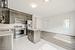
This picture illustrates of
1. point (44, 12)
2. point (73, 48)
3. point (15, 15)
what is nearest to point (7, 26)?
point (15, 15)

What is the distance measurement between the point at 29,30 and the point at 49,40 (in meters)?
0.34

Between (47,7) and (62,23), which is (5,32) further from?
(62,23)

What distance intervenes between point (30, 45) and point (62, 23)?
0.56m

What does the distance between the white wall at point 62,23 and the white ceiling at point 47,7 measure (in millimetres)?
72

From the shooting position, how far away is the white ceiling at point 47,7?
0.84m

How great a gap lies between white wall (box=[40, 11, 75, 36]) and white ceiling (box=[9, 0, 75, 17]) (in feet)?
0.23

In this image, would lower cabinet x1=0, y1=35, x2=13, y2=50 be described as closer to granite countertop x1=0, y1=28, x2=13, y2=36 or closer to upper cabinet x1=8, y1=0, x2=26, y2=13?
granite countertop x1=0, y1=28, x2=13, y2=36

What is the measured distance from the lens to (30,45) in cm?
87

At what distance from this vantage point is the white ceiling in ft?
2.77

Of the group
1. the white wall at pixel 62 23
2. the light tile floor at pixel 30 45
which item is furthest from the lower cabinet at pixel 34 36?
the white wall at pixel 62 23

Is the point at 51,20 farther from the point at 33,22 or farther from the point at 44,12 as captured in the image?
the point at 33,22

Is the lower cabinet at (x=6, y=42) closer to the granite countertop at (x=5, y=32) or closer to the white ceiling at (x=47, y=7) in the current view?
the granite countertop at (x=5, y=32)

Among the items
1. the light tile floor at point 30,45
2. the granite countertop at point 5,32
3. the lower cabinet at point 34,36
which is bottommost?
the light tile floor at point 30,45

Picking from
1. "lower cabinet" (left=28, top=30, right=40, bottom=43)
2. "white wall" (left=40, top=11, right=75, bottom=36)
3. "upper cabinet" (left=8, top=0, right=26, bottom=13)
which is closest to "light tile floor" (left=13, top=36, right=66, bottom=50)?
"lower cabinet" (left=28, top=30, right=40, bottom=43)
